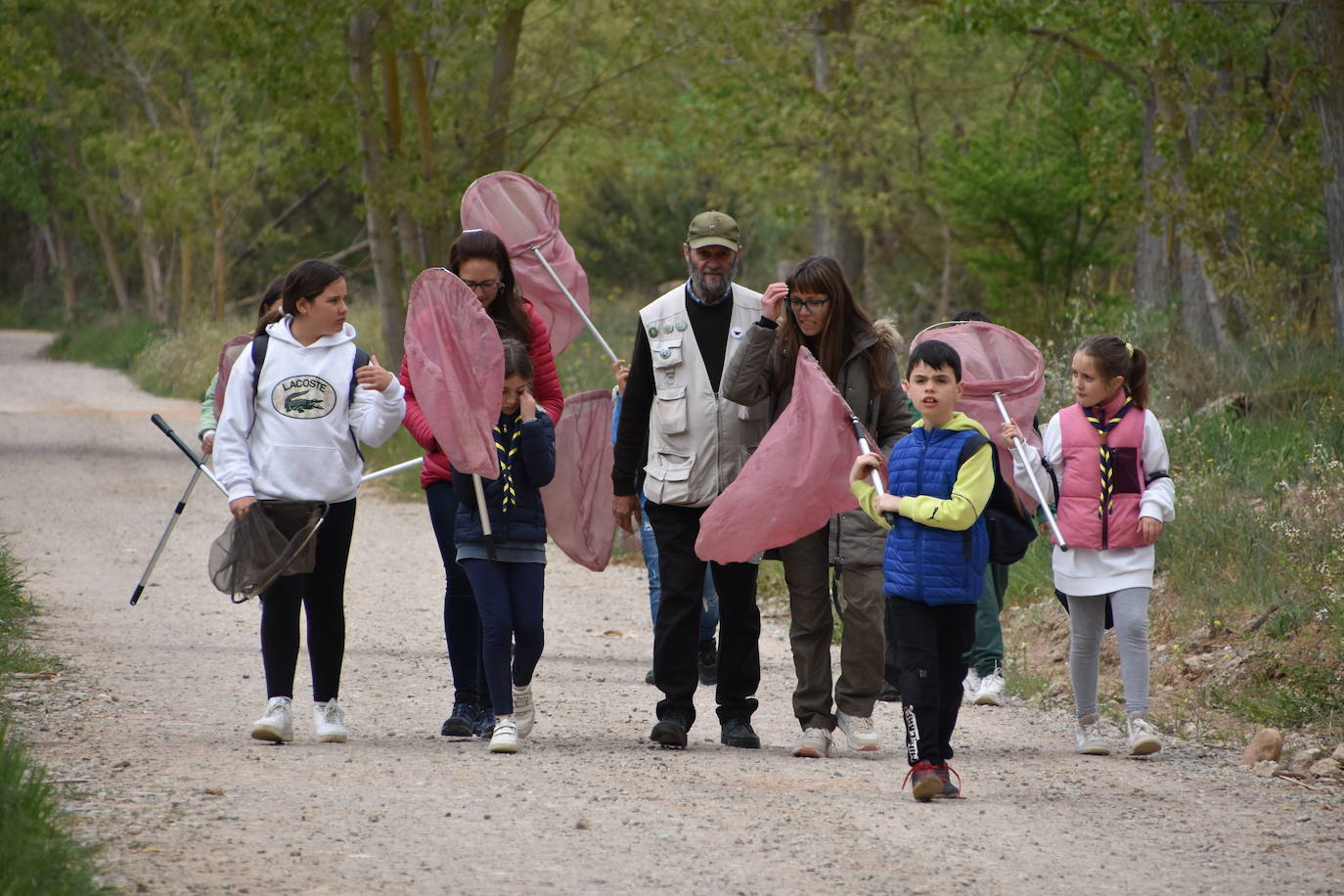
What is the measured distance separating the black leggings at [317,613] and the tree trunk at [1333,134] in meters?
8.84

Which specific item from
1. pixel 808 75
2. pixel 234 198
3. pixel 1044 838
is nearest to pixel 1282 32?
pixel 1044 838

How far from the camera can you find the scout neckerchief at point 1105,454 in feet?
23.3

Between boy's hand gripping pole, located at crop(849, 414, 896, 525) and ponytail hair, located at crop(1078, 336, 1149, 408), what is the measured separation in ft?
3.66

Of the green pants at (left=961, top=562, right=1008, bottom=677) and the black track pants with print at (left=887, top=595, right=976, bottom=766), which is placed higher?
the black track pants with print at (left=887, top=595, right=976, bottom=766)

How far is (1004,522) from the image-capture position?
20.4 feet

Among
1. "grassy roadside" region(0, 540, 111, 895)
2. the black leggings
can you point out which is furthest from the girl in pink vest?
"grassy roadside" region(0, 540, 111, 895)

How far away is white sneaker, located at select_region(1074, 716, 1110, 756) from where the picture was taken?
7273mm

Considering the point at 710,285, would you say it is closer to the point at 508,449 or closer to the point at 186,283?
the point at 508,449

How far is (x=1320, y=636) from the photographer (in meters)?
8.29

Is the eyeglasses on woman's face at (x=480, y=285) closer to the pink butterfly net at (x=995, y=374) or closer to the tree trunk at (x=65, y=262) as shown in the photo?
the pink butterfly net at (x=995, y=374)

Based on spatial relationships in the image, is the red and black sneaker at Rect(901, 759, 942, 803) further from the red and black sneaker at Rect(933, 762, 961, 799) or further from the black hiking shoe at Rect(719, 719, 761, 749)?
the black hiking shoe at Rect(719, 719, 761, 749)

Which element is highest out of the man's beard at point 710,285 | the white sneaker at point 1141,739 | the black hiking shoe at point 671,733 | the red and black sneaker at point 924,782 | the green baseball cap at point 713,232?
the green baseball cap at point 713,232

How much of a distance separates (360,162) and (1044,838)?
54.9 ft

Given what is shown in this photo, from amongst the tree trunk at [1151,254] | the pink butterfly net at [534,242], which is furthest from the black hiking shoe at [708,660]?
the tree trunk at [1151,254]
